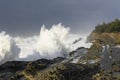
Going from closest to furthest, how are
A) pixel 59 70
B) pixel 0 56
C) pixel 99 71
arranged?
pixel 59 70 → pixel 99 71 → pixel 0 56

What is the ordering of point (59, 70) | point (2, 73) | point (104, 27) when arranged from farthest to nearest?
1. point (104, 27)
2. point (2, 73)
3. point (59, 70)

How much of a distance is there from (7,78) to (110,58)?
711 cm

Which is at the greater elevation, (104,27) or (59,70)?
(104,27)

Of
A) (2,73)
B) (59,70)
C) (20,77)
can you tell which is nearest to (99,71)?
(59,70)

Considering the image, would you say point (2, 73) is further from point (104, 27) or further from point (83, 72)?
point (104, 27)

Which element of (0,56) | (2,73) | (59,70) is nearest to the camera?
(59,70)

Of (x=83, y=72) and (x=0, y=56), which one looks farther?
(x=0, y=56)

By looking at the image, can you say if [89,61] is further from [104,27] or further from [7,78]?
[104,27]

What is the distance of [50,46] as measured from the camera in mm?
77438

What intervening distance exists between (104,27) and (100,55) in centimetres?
6620

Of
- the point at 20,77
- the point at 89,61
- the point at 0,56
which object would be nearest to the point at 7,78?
the point at 20,77

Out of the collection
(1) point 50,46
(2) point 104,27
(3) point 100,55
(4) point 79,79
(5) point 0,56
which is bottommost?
(4) point 79,79

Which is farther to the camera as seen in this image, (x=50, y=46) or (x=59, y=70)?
(x=50, y=46)

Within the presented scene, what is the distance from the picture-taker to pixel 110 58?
31.5 meters
